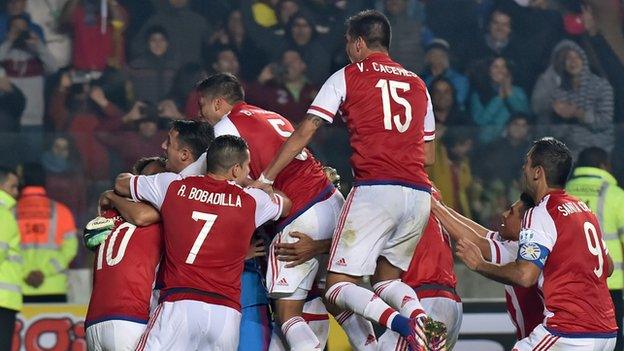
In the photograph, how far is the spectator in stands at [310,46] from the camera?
13570 mm

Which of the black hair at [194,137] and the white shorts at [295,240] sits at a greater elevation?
the black hair at [194,137]

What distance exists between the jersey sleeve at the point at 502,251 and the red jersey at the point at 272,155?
43.9 inches

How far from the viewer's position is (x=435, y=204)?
903 centimetres

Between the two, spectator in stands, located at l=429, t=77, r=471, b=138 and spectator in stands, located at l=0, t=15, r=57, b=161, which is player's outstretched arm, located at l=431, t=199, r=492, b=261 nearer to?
spectator in stands, located at l=429, t=77, r=471, b=138

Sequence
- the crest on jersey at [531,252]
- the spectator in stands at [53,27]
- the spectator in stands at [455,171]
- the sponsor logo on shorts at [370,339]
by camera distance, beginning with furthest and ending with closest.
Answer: the spectator in stands at [53,27] → the spectator in stands at [455,171] → the sponsor logo on shorts at [370,339] → the crest on jersey at [531,252]

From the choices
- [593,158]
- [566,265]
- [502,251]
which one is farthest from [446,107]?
[566,265]

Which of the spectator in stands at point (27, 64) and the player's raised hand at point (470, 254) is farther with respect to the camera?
the spectator in stands at point (27, 64)

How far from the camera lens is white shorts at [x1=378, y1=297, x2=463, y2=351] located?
875 cm

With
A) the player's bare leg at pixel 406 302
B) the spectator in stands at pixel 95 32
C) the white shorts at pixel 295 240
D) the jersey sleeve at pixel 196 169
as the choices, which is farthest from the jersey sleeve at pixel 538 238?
the spectator in stands at pixel 95 32

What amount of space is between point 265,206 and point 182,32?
224 inches

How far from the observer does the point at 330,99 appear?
335 inches

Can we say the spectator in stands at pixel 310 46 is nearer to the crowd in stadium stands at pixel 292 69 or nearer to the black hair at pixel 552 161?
the crowd in stadium stands at pixel 292 69

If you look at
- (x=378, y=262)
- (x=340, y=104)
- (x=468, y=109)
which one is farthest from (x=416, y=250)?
(x=468, y=109)

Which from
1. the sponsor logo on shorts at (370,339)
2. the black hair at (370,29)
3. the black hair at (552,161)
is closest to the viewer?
the black hair at (552,161)
